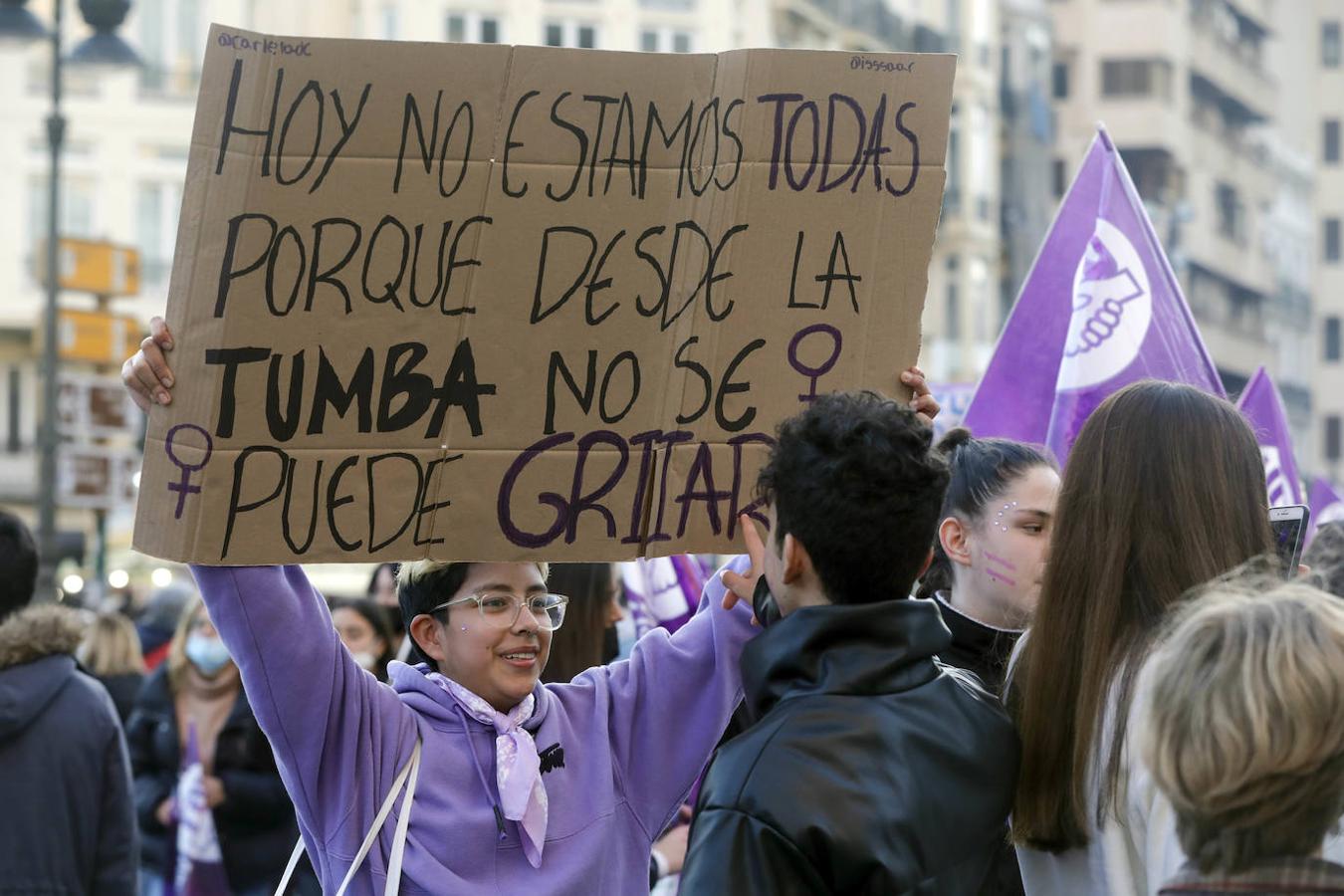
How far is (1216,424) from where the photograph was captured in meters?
3.07

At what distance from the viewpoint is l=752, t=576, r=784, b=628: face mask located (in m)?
2.93

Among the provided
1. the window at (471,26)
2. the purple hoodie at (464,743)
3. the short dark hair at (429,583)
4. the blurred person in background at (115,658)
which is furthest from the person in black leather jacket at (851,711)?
the window at (471,26)

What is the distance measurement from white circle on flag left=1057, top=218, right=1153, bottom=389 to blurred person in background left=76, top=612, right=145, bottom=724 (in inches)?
168

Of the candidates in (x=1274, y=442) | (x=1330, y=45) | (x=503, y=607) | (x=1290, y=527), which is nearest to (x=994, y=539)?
(x=1290, y=527)

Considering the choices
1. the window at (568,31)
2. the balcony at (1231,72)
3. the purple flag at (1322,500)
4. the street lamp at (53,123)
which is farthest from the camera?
the balcony at (1231,72)

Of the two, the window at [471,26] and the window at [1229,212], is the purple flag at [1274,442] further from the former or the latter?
the window at [1229,212]

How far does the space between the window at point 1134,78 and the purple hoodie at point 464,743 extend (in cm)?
5369

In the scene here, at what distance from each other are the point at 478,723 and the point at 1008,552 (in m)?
1.30

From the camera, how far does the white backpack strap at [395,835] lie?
334 cm

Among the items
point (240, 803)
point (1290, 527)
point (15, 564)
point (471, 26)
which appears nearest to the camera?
point (1290, 527)

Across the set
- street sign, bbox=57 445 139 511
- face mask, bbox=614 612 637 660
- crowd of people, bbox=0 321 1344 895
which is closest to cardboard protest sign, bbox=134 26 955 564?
crowd of people, bbox=0 321 1344 895

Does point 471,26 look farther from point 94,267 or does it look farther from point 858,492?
point 858,492

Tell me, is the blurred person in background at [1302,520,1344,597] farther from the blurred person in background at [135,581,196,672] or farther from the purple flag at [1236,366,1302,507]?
the blurred person in background at [135,581,196,672]

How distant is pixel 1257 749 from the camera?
2.35m
